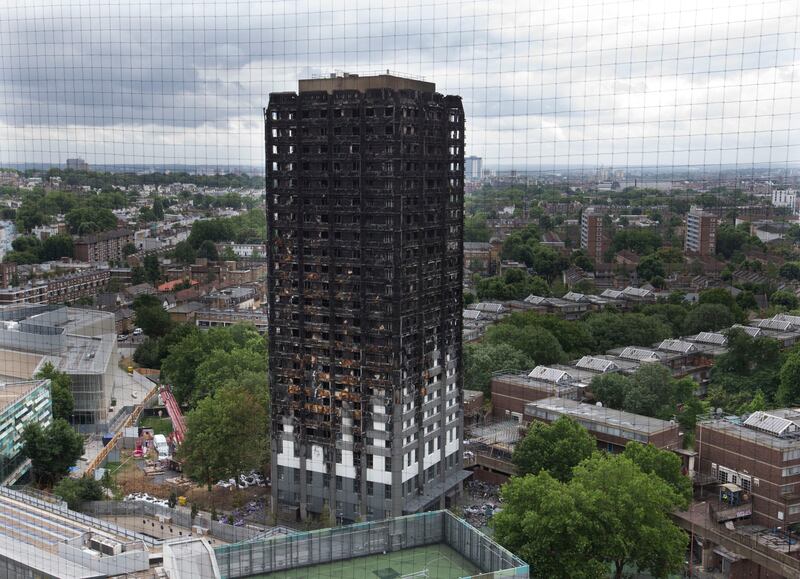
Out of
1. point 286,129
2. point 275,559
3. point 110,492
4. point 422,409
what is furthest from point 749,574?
point 110,492

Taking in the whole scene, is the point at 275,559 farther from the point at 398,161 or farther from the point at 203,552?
the point at 398,161

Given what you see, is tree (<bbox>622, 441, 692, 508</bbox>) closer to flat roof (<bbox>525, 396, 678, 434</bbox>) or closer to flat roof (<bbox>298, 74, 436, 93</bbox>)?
flat roof (<bbox>525, 396, 678, 434</bbox>)

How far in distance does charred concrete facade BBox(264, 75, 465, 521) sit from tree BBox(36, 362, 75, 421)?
10.5ft

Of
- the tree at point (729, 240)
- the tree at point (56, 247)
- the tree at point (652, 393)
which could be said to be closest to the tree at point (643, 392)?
the tree at point (652, 393)

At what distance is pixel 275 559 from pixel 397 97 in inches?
138

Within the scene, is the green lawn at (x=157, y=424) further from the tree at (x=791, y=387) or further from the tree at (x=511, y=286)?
the tree at (x=511, y=286)

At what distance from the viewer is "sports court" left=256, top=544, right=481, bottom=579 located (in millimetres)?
4891

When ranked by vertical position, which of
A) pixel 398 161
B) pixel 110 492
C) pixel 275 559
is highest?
pixel 398 161

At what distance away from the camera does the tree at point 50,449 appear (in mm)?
7527

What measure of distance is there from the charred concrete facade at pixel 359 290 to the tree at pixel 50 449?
211 cm

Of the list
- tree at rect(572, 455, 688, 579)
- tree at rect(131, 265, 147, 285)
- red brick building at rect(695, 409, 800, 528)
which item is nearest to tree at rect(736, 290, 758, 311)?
red brick building at rect(695, 409, 800, 528)

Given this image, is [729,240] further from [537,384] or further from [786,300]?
[537,384]

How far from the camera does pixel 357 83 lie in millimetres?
6539

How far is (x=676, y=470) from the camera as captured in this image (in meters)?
6.46
